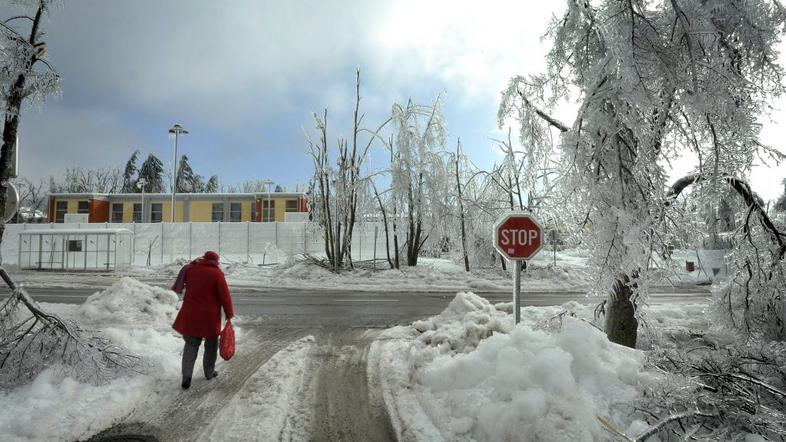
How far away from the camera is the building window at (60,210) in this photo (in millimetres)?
41125

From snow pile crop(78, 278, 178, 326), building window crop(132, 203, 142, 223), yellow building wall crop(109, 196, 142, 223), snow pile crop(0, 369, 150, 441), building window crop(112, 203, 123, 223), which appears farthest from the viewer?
building window crop(112, 203, 123, 223)

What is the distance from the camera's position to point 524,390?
3.46 meters

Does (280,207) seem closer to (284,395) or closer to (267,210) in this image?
(267,210)

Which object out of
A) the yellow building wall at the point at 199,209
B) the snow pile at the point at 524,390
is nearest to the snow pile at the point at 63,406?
the snow pile at the point at 524,390

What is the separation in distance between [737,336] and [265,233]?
28.7 meters

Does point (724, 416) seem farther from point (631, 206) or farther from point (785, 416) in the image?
point (631, 206)

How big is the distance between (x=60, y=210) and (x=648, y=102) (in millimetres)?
51052

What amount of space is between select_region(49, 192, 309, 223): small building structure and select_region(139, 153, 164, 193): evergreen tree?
1888cm

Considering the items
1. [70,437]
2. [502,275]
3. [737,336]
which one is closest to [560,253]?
[502,275]

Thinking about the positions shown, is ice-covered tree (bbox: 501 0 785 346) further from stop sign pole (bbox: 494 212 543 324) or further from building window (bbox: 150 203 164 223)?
building window (bbox: 150 203 164 223)

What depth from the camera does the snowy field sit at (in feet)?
10.7

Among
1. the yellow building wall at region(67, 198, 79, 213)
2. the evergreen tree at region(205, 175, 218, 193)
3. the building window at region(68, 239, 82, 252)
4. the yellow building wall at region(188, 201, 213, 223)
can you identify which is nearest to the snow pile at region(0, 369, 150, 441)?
the building window at region(68, 239, 82, 252)

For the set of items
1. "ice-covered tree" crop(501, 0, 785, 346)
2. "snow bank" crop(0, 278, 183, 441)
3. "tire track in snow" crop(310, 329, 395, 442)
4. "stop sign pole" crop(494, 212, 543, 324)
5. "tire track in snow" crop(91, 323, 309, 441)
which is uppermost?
"ice-covered tree" crop(501, 0, 785, 346)

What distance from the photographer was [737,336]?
6098 mm
